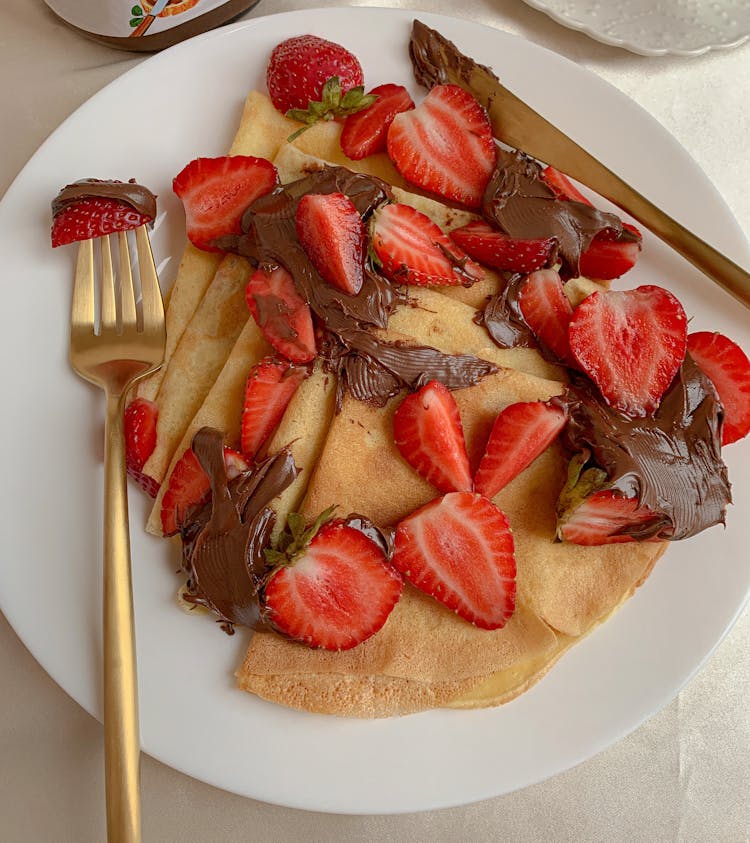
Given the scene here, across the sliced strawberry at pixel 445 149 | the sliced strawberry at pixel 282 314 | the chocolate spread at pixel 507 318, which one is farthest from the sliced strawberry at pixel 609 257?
the sliced strawberry at pixel 282 314

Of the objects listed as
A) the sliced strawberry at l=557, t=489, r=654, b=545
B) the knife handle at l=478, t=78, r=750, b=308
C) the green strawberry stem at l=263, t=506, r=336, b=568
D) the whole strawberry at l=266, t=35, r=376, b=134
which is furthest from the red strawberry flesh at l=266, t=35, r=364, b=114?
the sliced strawberry at l=557, t=489, r=654, b=545

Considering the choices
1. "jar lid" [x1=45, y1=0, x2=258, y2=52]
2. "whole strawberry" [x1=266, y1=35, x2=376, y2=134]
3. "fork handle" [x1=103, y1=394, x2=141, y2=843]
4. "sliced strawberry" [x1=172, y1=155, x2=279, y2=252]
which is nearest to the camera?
"fork handle" [x1=103, y1=394, x2=141, y2=843]

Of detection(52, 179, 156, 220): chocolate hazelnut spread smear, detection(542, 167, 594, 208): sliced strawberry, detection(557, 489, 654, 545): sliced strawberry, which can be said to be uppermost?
detection(542, 167, 594, 208): sliced strawberry

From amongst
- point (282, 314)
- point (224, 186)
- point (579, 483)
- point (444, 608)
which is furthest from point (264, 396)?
point (579, 483)

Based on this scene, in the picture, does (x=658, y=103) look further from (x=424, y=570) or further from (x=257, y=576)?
(x=257, y=576)

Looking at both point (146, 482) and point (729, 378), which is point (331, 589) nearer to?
point (146, 482)

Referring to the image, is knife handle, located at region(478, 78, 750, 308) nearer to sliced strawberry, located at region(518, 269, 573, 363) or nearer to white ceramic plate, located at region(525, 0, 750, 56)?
sliced strawberry, located at region(518, 269, 573, 363)
